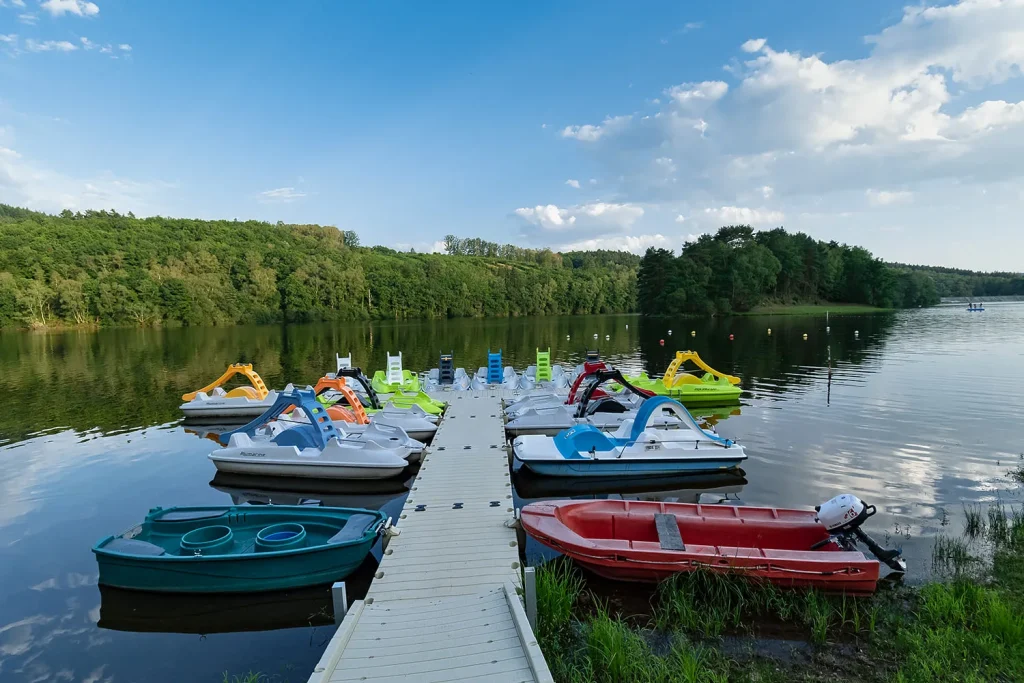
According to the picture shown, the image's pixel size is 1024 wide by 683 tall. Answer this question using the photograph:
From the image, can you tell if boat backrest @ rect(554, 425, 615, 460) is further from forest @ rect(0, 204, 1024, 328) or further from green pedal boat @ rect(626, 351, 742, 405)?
forest @ rect(0, 204, 1024, 328)

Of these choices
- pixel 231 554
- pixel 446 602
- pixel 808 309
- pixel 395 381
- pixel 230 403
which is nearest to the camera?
pixel 446 602

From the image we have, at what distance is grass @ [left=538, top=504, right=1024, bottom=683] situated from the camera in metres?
5.41

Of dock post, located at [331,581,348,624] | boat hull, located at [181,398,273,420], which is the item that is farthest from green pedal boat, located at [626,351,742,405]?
dock post, located at [331,581,348,624]

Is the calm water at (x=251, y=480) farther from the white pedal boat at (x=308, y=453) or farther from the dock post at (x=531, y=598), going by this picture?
the dock post at (x=531, y=598)

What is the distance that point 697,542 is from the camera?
8242mm

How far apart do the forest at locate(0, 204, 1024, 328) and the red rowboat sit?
244ft

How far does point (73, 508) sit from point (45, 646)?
5.83 m

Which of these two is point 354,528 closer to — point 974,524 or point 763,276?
point 974,524

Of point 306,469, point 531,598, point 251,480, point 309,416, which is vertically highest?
point 309,416

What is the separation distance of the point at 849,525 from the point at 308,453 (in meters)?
11.2

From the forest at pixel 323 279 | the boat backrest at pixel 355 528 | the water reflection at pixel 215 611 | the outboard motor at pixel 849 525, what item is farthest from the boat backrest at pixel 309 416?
the forest at pixel 323 279

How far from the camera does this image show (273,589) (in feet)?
25.0

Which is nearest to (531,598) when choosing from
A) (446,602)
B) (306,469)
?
(446,602)

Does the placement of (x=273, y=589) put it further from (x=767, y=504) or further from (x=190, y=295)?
(x=190, y=295)
